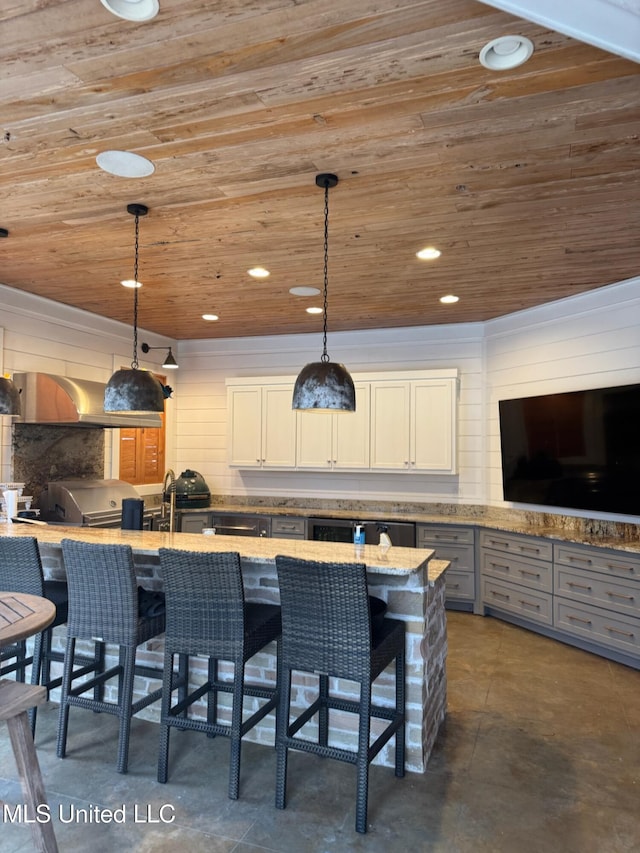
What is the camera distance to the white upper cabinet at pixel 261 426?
6.23 metres

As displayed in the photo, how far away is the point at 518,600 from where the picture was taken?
4.88 meters

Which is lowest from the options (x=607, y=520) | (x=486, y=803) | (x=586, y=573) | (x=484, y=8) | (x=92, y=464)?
(x=486, y=803)

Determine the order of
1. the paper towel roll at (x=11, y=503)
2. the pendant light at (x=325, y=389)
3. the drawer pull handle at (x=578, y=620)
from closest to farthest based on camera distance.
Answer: the pendant light at (x=325, y=389)
the paper towel roll at (x=11, y=503)
the drawer pull handle at (x=578, y=620)

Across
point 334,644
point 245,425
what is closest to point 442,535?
point 245,425

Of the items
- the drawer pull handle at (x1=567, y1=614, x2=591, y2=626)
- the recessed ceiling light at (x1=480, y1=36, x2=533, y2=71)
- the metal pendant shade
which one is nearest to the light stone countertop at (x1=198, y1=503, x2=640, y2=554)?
the drawer pull handle at (x1=567, y1=614, x2=591, y2=626)

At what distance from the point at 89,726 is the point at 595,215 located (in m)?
4.00

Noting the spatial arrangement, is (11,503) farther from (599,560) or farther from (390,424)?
(599,560)

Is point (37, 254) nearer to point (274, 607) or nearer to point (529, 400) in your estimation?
point (274, 607)

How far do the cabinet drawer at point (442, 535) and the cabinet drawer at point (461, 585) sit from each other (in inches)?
11.8

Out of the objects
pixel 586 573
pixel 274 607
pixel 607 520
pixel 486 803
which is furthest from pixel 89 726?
pixel 607 520

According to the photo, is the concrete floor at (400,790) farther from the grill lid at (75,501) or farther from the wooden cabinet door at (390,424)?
the wooden cabinet door at (390,424)

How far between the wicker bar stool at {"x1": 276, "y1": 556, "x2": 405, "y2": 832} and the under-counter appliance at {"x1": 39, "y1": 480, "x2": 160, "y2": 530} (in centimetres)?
267

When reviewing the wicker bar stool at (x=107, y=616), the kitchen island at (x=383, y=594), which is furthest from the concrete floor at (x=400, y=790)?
the wicker bar stool at (x=107, y=616)

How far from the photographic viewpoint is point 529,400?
512cm
